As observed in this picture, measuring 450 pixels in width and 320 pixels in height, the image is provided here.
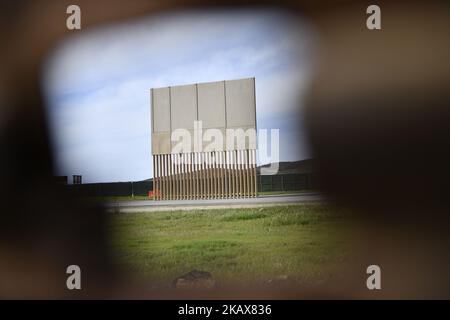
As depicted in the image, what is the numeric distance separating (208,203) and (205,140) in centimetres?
39

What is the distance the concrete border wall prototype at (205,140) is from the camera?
2.95 m

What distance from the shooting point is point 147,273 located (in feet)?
9.63

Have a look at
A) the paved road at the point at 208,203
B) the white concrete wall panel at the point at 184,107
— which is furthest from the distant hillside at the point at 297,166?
the white concrete wall panel at the point at 184,107

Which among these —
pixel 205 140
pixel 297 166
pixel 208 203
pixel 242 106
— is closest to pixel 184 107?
pixel 205 140

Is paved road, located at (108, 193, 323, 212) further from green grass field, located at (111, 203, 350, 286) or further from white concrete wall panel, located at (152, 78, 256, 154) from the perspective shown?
white concrete wall panel, located at (152, 78, 256, 154)

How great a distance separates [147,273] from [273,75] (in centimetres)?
143

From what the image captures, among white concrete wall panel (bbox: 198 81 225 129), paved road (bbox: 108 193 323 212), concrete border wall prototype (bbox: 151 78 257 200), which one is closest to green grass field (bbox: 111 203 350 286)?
paved road (bbox: 108 193 323 212)

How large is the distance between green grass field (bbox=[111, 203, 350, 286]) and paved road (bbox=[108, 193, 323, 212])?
0.11 ft

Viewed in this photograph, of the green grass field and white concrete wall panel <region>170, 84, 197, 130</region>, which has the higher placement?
white concrete wall panel <region>170, 84, 197, 130</region>

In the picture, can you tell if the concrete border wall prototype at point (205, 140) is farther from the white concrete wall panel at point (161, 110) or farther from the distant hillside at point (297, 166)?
the distant hillside at point (297, 166)

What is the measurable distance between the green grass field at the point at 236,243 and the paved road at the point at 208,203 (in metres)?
0.03

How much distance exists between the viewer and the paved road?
2889 millimetres

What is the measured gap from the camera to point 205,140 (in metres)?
2.98

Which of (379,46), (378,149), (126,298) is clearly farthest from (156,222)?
(379,46)
